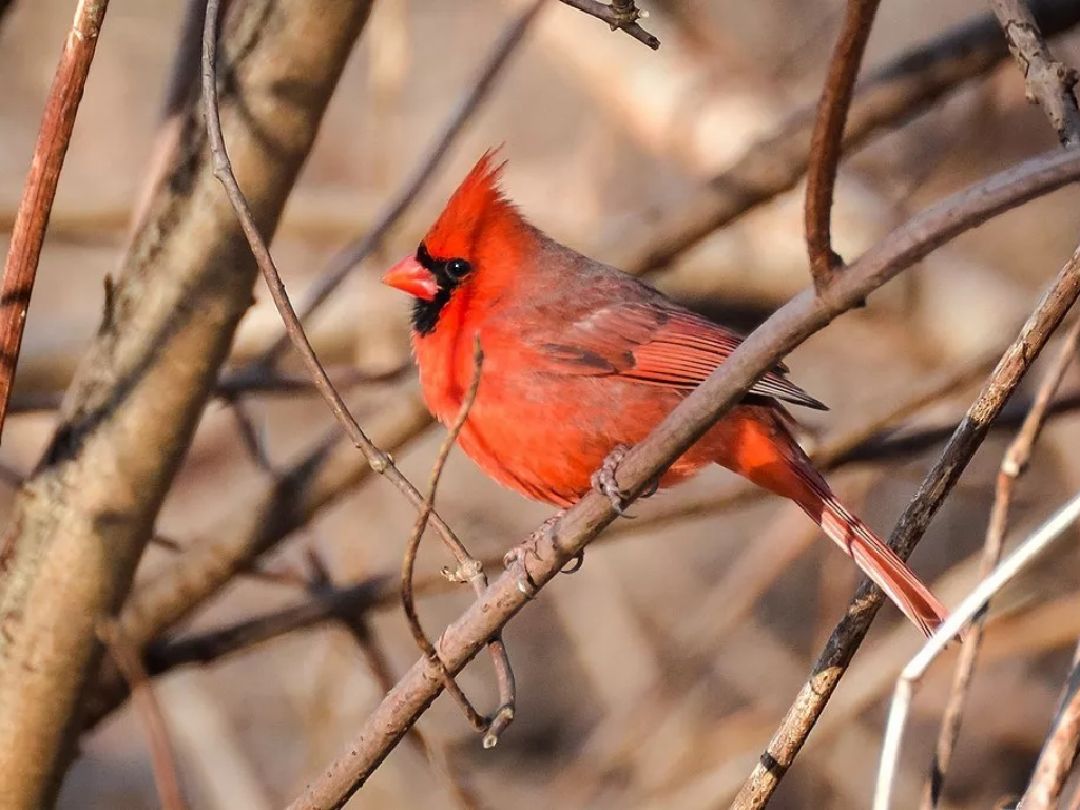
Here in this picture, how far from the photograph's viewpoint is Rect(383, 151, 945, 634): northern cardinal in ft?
9.18

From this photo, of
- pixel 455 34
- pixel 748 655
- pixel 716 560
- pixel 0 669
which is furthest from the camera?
pixel 455 34

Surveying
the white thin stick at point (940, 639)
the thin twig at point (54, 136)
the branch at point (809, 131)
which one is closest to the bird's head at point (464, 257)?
the branch at point (809, 131)

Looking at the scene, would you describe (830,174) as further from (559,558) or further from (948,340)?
(948,340)

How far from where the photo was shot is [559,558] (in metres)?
1.93

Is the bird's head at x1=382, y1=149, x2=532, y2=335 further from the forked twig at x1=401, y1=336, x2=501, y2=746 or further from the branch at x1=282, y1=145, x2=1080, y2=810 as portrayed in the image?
the forked twig at x1=401, y1=336, x2=501, y2=746

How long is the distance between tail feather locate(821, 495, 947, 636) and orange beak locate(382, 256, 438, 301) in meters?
0.99

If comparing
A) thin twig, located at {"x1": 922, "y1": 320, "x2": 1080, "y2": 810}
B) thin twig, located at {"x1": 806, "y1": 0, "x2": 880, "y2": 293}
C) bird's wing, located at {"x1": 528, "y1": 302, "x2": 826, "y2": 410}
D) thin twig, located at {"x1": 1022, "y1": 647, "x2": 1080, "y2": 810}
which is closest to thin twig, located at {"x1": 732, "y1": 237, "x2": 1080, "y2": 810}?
thin twig, located at {"x1": 922, "y1": 320, "x2": 1080, "y2": 810}

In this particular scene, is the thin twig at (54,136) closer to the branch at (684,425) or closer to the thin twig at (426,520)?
the thin twig at (426,520)

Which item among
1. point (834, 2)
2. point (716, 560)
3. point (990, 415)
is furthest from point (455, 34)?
point (990, 415)

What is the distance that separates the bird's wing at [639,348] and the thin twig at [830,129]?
131 centimetres

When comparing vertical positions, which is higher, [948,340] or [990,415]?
[948,340]

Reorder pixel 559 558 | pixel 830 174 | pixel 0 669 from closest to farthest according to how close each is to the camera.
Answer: pixel 830 174, pixel 559 558, pixel 0 669

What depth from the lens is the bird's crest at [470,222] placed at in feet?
10.2

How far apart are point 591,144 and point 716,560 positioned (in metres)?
2.14
